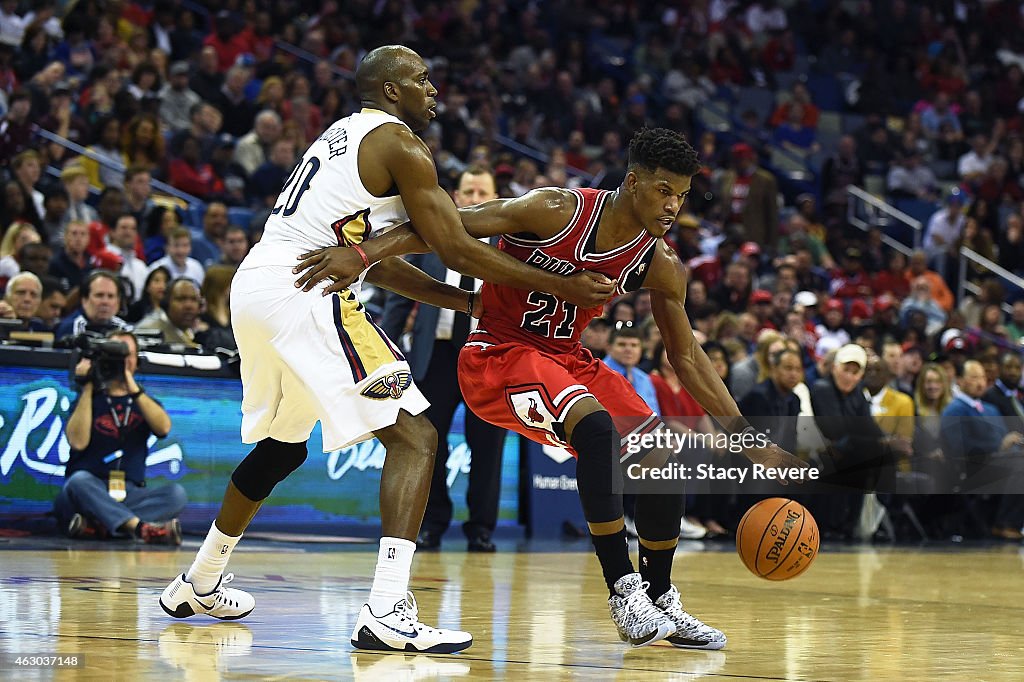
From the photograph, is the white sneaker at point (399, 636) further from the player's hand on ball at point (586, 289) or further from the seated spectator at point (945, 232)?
the seated spectator at point (945, 232)

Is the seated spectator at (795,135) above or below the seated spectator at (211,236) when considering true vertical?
above

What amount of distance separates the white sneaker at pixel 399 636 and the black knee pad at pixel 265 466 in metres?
0.84

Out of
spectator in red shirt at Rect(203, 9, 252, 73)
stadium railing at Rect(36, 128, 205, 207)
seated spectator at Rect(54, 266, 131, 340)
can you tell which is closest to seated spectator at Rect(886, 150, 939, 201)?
spectator in red shirt at Rect(203, 9, 252, 73)

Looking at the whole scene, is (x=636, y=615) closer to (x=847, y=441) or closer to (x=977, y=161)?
(x=847, y=441)

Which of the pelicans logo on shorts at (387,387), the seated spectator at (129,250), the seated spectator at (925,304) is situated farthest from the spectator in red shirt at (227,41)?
the pelicans logo on shorts at (387,387)

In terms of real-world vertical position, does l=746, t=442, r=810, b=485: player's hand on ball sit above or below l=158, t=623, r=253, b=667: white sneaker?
above

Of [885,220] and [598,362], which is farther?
[885,220]

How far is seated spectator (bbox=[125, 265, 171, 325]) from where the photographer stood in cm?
1032

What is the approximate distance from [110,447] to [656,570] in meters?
4.65

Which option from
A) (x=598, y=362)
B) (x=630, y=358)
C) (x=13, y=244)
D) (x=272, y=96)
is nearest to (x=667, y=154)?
(x=598, y=362)

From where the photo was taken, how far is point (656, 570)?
17.6 ft

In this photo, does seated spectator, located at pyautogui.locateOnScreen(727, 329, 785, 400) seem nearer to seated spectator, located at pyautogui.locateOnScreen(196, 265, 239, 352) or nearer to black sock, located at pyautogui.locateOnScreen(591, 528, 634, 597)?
seated spectator, located at pyautogui.locateOnScreen(196, 265, 239, 352)

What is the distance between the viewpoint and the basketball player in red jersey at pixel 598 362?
513 cm

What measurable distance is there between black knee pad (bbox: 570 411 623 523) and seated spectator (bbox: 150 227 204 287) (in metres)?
6.52
